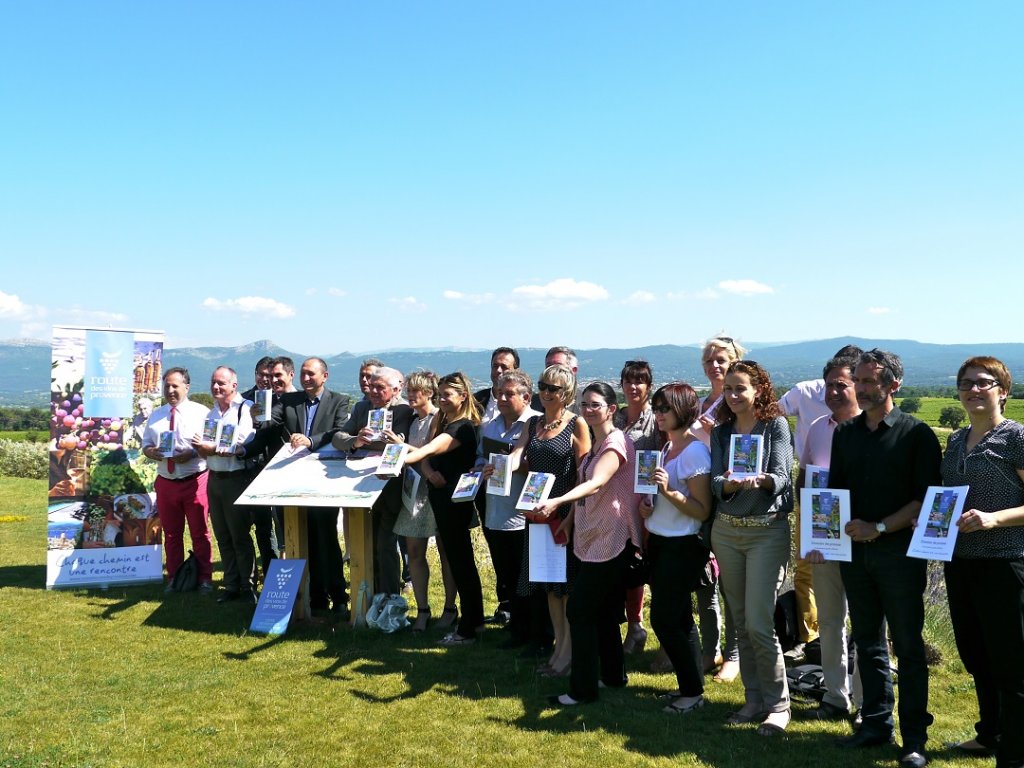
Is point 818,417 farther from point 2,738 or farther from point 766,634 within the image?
point 2,738

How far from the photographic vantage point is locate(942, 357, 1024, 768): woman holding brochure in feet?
13.0

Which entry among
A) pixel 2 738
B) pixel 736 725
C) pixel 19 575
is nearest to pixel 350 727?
pixel 2 738

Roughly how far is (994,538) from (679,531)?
5.57ft

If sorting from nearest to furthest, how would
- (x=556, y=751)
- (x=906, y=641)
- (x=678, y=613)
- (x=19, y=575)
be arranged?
(x=906, y=641) → (x=556, y=751) → (x=678, y=613) → (x=19, y=575)

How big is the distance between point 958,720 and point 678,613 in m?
1.91

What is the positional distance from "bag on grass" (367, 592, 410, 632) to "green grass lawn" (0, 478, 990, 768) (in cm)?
11

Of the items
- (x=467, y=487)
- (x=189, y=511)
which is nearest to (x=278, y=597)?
(x=189, y=511)

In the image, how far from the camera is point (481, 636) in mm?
6992

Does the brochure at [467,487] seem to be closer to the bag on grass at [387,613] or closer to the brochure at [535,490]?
the brochure at [535,490]

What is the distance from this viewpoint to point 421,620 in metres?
7.21

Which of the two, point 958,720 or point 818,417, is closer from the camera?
point 958,720

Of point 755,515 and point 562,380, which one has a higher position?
point 562,380

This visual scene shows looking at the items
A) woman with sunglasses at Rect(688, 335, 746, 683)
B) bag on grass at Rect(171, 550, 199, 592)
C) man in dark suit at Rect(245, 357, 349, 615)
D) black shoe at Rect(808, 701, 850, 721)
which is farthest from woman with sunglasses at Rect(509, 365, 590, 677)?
bag on grass at Rect(171, 550, 199, 592)

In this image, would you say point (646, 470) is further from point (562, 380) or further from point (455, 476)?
point (455, 476)
